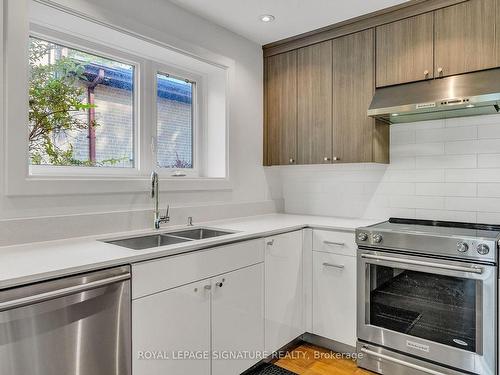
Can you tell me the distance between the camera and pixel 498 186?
90.8 inches

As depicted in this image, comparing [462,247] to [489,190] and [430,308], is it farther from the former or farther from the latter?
[489,190]

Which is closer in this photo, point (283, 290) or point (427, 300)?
point (427, 300)

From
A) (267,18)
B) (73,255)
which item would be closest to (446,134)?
(267,18)

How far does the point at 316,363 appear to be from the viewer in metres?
2.37

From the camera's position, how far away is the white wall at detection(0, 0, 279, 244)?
70.6 inches

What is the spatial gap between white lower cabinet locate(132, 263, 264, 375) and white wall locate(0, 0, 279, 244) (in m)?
0.68

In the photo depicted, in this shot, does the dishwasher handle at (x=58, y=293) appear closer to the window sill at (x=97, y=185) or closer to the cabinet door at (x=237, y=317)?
the cabinet door at (x=237, y=317)

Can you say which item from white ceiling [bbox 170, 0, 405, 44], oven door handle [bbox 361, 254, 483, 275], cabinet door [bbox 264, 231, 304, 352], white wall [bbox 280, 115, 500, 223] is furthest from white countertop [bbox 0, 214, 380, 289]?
white ceiling [bbox 170, 0, 405, 44]

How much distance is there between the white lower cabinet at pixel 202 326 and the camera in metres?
1.57

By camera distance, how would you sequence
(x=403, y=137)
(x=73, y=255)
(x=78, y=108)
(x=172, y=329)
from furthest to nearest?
(x=403, y=137), (x=78, y=108), (x=172, y=329), (x=73, y=255)

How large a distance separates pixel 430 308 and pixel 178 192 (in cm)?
177

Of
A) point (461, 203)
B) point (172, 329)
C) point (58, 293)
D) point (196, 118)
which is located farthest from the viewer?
point (196, 118)

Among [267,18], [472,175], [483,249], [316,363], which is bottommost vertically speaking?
[316,363]

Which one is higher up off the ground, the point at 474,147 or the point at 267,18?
the point at 267,18
